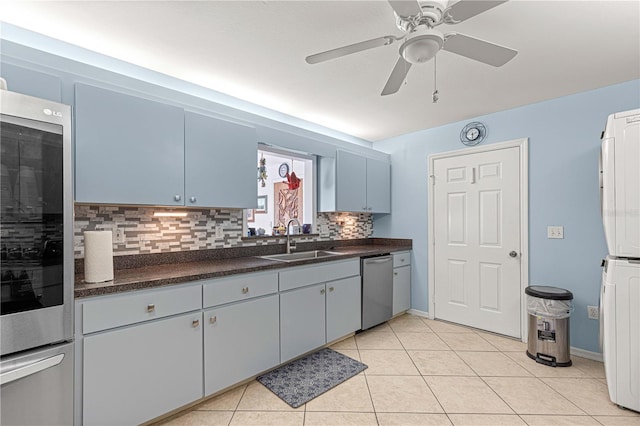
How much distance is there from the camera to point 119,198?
1957mm

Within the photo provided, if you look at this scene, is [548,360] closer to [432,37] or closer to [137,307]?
[432,37]

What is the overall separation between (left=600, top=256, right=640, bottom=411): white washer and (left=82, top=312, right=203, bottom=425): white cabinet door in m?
2.74

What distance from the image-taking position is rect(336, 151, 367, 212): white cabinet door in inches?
143

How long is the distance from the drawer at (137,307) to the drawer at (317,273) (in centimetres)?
77

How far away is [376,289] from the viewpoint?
137 inches

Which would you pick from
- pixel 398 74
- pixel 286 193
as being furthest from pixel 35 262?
pixel 286 193

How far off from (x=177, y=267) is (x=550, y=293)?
312 centimetres

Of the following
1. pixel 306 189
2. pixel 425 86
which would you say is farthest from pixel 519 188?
pixel 306 189

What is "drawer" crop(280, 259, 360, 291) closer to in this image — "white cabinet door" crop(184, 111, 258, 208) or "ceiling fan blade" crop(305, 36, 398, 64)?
"white cabinet door" crop(184, 111, 258, 208)

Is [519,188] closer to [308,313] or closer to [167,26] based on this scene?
[308,313]

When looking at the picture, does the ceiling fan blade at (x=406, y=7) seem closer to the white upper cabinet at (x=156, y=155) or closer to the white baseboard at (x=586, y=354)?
the white upper cabinet at (x=156, y=155)

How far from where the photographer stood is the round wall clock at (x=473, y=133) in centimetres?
349

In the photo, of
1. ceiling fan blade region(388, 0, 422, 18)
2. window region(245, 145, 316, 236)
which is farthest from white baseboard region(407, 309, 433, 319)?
ceiling fan blade region(388, 0, 422, 18)

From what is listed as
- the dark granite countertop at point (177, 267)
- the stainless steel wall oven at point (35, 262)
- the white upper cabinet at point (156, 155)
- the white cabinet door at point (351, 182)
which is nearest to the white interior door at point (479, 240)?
the white cabinet door at point (351, 182)
